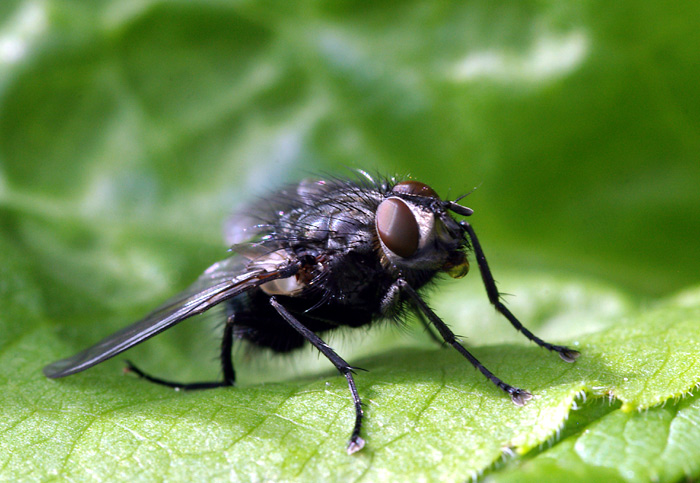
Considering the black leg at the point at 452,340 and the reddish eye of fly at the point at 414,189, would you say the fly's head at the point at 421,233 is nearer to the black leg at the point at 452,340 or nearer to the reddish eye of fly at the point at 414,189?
the reddish eye of fly at the point at 414,189

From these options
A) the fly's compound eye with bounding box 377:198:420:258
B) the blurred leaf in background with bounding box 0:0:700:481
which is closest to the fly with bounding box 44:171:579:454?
the fly's compound eye with bounding box 377:198:420:258

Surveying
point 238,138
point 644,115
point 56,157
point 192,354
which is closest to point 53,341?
point 192,354

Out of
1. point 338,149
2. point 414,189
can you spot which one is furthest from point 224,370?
point 338,149

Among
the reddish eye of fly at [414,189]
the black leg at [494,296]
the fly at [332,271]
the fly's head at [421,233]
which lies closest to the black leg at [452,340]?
the fly at [332,271]

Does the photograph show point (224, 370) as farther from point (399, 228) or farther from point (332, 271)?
point (399, 228)

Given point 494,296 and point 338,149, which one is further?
point 338,149
